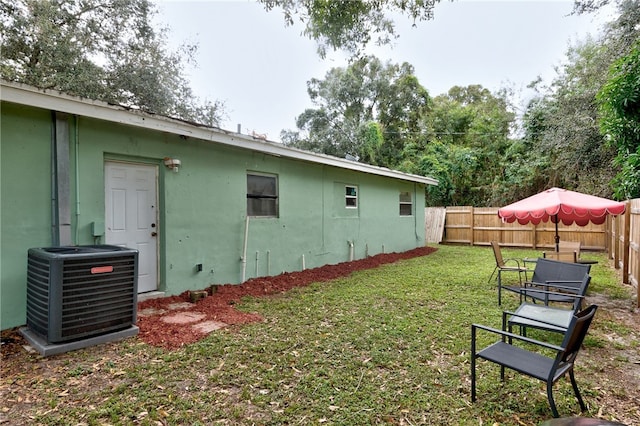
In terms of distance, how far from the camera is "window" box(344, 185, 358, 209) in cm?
948

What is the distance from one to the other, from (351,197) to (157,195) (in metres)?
5.66

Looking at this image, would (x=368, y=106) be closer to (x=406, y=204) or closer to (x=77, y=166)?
(x=406, y=204)

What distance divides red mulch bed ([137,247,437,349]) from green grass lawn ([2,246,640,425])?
0.71 ft

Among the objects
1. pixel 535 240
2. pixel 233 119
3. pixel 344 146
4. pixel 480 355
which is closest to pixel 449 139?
pixel 344 146

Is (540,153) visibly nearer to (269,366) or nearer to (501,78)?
(501,78)

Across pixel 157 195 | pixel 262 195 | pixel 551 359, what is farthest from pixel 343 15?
pixel 551 359

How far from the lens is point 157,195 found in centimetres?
525

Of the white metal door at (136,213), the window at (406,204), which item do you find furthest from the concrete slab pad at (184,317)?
the window at (406,204)

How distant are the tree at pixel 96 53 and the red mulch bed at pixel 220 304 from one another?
5.57m

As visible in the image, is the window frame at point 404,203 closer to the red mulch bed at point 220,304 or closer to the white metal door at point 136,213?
the red mulch bed at point 220,304

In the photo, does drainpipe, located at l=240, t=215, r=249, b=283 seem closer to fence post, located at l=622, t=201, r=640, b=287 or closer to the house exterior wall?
the house exterior wall

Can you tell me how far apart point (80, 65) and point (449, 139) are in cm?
1879

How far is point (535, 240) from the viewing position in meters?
12.7

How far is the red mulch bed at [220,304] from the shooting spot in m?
Result: 3.81
